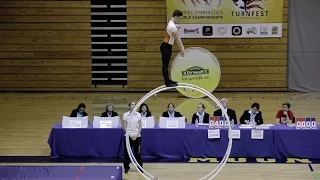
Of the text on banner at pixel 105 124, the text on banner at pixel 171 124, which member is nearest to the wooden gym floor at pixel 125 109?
the text on banner at pixel 171 124

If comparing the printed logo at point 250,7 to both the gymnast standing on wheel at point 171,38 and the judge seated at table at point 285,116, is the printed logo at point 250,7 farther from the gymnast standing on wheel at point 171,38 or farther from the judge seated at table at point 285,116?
the gymnast standing on wheel at point 171,38

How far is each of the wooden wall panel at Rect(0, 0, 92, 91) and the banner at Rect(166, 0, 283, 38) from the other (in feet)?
11.8

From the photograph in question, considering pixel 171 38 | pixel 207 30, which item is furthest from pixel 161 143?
pixel 207 30

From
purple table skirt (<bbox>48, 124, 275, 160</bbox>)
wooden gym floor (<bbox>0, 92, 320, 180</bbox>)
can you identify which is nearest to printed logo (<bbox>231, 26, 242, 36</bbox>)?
wooden gym floor (<bbox>0, 92, 320, 180</bbox>)

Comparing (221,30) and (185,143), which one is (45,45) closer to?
(221,30)

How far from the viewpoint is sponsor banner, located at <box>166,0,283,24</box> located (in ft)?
70.2

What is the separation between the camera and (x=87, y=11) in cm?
2180

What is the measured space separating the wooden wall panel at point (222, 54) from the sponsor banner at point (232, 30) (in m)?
0.21

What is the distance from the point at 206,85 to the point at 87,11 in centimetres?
540

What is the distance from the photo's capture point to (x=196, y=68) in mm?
20172

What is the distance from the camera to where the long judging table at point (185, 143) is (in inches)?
532

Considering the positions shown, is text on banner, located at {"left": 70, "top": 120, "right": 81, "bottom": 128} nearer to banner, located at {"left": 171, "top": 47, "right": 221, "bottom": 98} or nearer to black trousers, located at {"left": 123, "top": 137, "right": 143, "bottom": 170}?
black trousers, located at {"left": 123, "top": 137, "right": 143, "bottom": 170}

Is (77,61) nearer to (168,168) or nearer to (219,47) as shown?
(219,47)

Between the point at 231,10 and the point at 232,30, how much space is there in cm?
75
